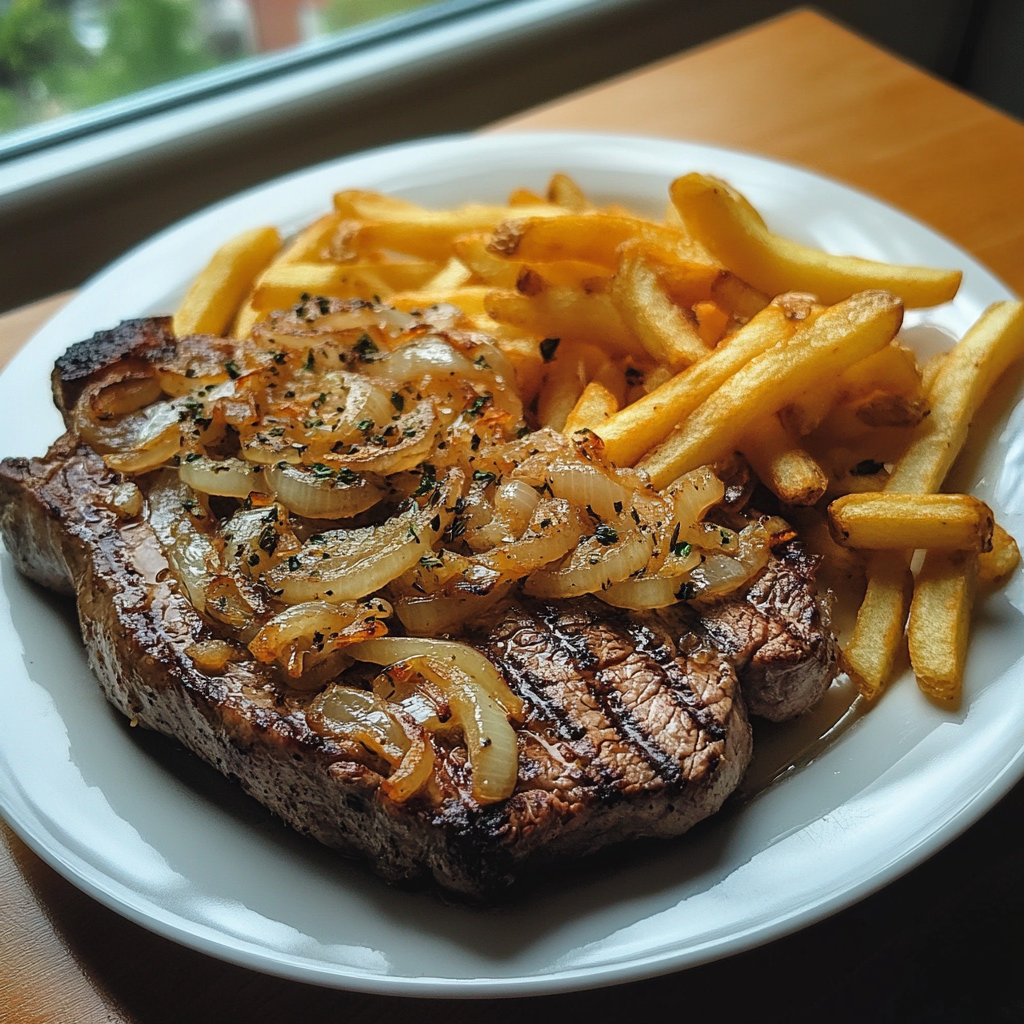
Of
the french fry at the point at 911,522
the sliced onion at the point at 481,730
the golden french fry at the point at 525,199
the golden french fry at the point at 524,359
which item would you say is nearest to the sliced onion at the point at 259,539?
the sliced onion at the point at 481,730

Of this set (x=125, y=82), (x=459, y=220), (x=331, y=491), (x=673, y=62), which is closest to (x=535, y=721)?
(x=331, y=491)

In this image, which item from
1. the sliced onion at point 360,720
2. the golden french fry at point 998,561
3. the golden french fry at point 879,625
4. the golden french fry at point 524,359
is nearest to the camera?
the sliced onion at point 360,720

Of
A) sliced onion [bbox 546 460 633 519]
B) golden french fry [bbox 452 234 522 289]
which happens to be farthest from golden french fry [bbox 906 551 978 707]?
golden french fry [bbox 452 234 522 289]

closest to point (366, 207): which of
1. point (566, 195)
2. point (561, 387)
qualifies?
point (566, 195)

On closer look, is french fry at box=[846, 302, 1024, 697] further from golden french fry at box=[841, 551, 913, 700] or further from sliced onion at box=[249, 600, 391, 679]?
sliced onion at box=[249, 600, 391, 679]

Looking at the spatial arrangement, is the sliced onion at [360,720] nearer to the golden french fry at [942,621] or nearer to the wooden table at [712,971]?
the wooden table at [712,971]

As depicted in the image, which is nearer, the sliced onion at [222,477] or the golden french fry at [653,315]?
the sliced onion at [222,477]

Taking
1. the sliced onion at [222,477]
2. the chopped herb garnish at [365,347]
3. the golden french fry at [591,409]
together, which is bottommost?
the sliced onion at [222,477]

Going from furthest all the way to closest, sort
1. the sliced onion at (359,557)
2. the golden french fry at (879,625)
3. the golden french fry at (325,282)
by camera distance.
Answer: the golden french fry at (325,282) → the golden french fry at (879,625) → the sliced onion at (359,557)

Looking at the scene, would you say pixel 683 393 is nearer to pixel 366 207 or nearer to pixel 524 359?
pixel 524 359
